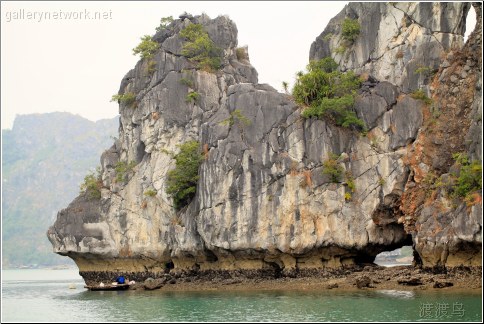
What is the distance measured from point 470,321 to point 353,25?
68.3 feet

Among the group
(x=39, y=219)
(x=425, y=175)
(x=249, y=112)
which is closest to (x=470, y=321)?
(x=425, y=175)

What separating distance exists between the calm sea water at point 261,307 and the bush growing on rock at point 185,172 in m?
6.21

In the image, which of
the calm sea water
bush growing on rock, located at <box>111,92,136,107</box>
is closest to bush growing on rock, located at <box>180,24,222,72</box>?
bush growing on rock, located at <box>111,92,136,107</box>

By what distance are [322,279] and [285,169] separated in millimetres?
5790

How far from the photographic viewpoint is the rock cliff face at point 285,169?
112 ft

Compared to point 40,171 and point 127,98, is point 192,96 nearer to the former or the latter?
point 127,98

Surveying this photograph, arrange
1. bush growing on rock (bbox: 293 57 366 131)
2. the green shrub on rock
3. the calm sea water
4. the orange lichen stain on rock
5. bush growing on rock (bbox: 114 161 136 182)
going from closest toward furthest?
the calm sea water, bush growing on rock (bbox: 293 57 366 131), the green shrub on rock, the orange lichen stain on rock, bush growing on rock (bbox: 114 161 136 182)

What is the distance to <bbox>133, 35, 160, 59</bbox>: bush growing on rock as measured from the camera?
4306 centimetres

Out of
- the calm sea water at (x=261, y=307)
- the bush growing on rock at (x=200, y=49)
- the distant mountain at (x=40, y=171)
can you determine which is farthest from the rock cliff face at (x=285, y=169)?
the distant mountain at (x=40, y=171)

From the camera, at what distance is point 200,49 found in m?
42.2

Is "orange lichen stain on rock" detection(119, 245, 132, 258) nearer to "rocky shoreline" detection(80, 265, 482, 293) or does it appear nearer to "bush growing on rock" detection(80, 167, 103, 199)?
"rocky shoreline" detection(80, 265, 482, 293)

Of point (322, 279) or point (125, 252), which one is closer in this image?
point (322, 279)

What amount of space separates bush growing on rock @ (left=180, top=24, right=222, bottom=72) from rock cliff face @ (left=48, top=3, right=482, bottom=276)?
68cm

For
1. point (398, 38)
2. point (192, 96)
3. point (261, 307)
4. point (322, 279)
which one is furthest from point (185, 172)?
point (398, 38)
